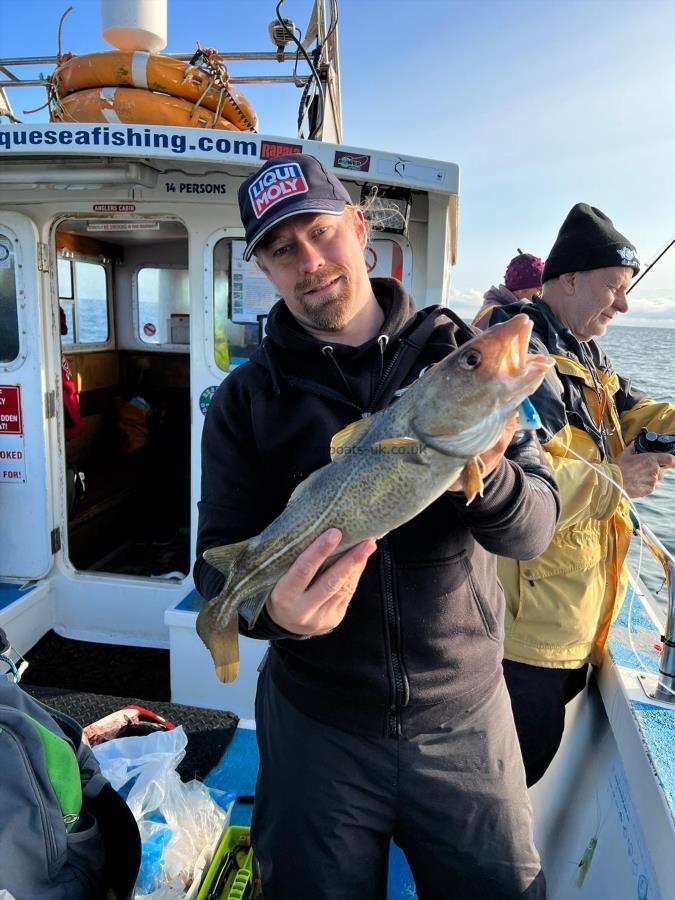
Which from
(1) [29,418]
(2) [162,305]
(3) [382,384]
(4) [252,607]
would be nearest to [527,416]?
(3) [382,384]

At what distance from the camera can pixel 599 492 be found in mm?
2781

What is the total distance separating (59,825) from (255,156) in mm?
3962

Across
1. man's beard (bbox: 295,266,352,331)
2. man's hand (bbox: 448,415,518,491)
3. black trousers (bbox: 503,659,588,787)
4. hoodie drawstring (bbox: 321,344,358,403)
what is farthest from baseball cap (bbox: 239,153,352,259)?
black trousers (bbox: 503,659,588,787)

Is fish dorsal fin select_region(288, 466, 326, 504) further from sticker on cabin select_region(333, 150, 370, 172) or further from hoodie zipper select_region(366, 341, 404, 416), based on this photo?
sticker on cabin select_region(333, 150, 370, 172)

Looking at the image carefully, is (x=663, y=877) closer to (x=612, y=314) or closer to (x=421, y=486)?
(x=421, y=486)

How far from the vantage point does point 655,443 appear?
305 centimetres

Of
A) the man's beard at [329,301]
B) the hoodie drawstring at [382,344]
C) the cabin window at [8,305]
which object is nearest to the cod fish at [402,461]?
the hoodie drawstring at [382,344]

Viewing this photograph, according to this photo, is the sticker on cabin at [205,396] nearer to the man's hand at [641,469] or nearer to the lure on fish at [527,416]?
the man's hand at [641,469]

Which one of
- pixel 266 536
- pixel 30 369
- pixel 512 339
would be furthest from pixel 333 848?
pixel 30 369

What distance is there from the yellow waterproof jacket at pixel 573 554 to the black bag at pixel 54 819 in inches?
76.1

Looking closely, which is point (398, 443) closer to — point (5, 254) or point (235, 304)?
point (235, 304)

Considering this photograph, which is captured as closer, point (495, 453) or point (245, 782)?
point (495, 453)

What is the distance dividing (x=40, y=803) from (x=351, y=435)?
158 cm

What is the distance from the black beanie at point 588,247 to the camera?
3148 millimetres
